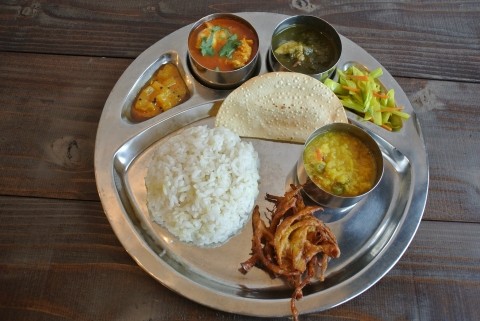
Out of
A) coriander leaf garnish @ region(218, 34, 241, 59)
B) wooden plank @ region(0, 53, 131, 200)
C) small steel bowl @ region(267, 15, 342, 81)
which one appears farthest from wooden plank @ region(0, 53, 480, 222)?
coriander leaf garnish @ region(218, 34, 241, 59)

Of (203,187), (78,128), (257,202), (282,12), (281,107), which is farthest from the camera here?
(282,12)

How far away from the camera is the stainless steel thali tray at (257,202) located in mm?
2137

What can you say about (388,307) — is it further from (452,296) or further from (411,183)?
(411,183)

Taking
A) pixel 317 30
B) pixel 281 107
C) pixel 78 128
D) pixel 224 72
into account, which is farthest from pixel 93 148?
pixel 317 30

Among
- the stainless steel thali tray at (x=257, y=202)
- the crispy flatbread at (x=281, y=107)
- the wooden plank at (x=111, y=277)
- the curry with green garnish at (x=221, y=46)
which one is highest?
the curry with green garnish at (x=221, y=46)

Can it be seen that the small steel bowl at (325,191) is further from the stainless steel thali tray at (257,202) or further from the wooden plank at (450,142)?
the wooden plank at (450,142)

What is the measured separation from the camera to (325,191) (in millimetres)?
2213

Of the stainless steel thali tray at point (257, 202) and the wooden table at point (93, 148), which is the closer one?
the stainless steel thali tray at point (257, 202)

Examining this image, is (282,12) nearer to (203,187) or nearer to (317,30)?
(317,30)

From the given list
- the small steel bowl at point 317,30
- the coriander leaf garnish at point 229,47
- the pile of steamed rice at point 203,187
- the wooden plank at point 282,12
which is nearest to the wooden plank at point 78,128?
the wooden plank at point 282,12

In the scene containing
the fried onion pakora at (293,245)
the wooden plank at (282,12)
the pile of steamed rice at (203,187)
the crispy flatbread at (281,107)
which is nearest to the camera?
the fried onion pakora at (293,245)

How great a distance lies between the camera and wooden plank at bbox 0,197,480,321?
2.20 metres

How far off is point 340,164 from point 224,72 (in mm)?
899

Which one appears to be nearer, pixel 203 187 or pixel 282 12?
pixel 203 187
